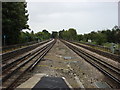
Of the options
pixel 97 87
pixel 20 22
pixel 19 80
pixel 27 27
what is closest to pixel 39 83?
pixel 19 80

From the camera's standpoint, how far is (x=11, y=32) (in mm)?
29281

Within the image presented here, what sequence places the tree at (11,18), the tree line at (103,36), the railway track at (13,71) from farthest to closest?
the tree line at (103,36) < the tree at (11,18) < the railway track at (13,71)

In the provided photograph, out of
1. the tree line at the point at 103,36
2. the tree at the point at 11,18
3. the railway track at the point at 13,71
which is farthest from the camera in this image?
the tree line at the point at 103,36

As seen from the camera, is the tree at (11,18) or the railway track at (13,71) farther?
the tree at (11,18)

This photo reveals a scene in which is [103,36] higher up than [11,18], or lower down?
lower down

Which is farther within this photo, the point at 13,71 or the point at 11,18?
the point at 11,18

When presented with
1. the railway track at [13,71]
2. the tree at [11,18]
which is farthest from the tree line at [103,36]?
the railway track at [13,71]

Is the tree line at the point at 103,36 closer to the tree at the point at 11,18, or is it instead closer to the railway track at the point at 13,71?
the tree at the point at 11,18

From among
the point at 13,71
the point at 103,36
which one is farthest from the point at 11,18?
the point at 103,36

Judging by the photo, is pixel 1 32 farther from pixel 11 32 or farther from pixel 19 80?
pixel 19 80

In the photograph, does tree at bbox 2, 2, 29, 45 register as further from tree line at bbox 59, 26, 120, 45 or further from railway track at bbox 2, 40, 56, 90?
tree line at bbox 59, 26, 120, 45

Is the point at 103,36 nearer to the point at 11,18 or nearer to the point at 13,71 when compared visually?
the point at 11,18

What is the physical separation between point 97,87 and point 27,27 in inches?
1127

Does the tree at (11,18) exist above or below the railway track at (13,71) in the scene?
above
